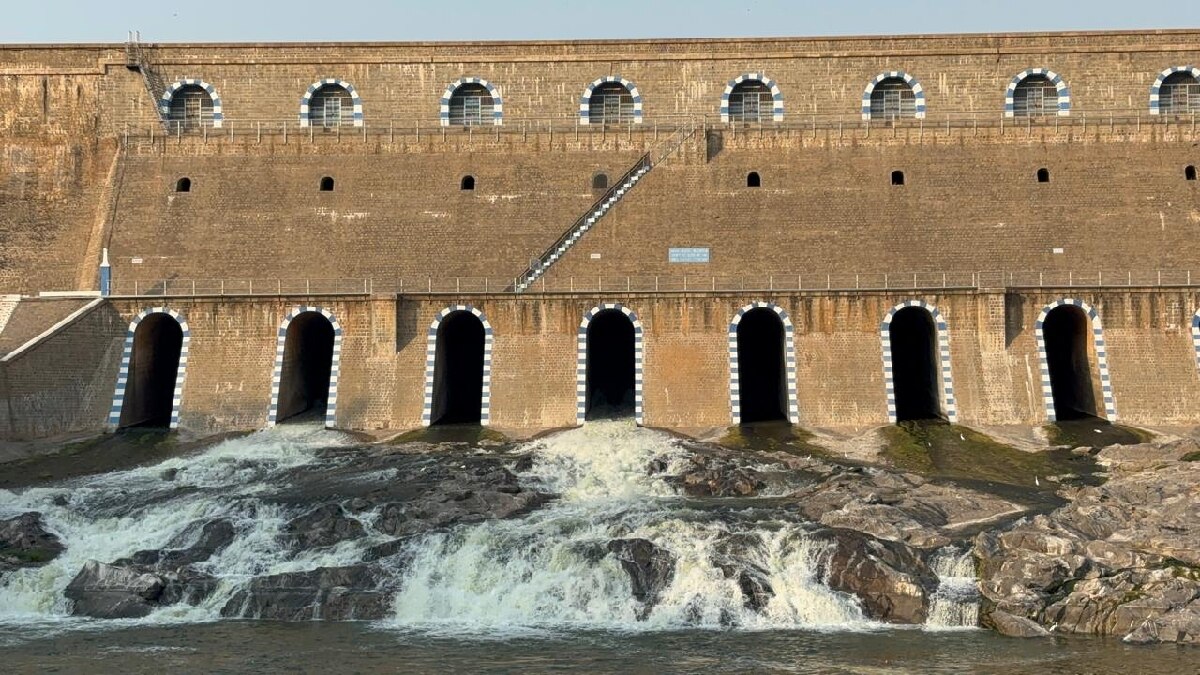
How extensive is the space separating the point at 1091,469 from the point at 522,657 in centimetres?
1749

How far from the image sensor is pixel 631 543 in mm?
23422

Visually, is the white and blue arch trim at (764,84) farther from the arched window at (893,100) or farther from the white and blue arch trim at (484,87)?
the white and blue arch trim at (484,87)

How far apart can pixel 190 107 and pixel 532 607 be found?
31.3 m

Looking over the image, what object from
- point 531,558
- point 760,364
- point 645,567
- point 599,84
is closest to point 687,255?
point 760,364

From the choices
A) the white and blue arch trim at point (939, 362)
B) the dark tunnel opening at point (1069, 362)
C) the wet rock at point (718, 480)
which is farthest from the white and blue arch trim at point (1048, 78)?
the wet rock at point (718, 480)

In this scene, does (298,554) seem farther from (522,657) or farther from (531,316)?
(531,316)

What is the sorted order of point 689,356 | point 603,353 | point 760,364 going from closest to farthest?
point 689,356
point 760,364
point 603,353

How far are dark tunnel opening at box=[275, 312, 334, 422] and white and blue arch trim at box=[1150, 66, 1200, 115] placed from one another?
3141 cm

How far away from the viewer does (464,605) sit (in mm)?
22469

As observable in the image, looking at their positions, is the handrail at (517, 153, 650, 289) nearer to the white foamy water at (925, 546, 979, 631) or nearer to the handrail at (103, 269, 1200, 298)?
the handrail at (103, 269, 1200, 298)

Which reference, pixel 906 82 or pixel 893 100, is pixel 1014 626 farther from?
pixel 906 82

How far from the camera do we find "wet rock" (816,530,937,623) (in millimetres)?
21578

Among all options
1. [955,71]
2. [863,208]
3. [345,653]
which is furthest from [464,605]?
[955,71]

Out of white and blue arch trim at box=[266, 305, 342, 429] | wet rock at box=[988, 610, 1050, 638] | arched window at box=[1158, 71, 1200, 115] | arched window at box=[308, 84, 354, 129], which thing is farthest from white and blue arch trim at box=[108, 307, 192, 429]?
arched window at box=[1158, 71, 1200, 115]
